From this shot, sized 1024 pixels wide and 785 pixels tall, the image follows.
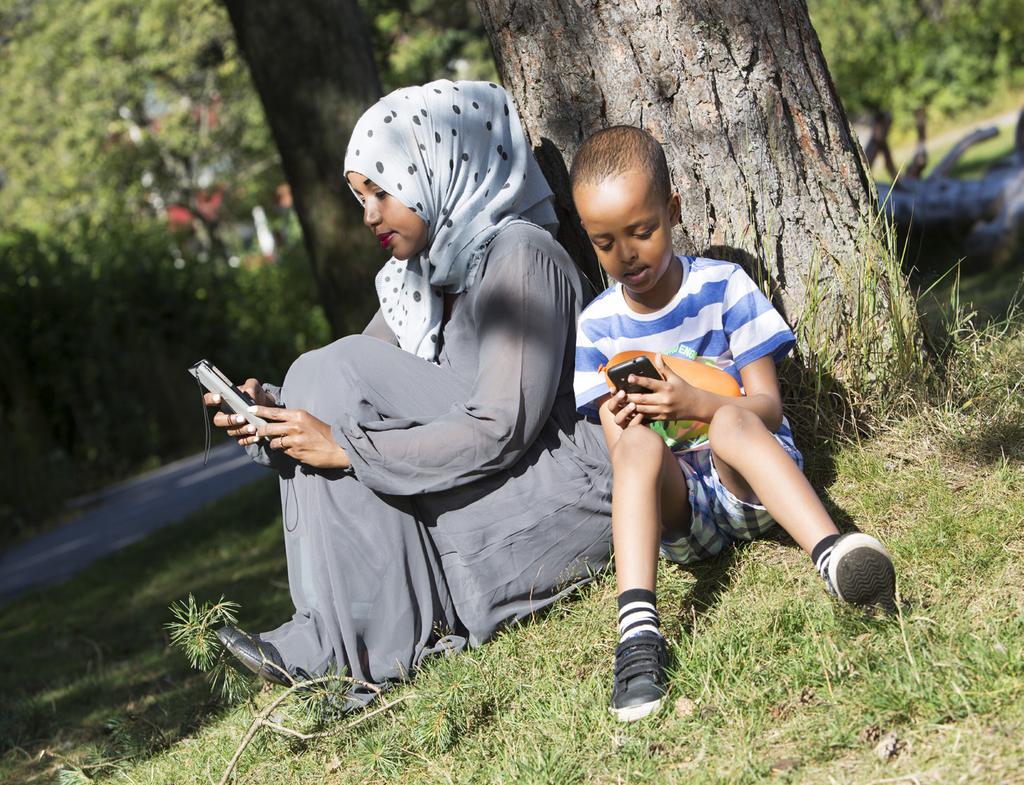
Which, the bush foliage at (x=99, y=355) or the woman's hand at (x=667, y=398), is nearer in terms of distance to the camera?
the woman's hand at (x=667, y=398)

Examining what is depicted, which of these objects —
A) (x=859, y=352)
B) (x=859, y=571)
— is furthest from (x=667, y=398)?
(x=859, y=352)

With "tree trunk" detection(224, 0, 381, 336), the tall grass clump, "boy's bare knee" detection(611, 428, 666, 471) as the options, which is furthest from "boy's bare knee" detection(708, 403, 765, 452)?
"tree trunk" detection(224, 0, 381, 336)

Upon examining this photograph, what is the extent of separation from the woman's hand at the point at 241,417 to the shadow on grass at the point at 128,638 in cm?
102

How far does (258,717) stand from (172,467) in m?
9.00

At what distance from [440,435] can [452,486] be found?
14cm

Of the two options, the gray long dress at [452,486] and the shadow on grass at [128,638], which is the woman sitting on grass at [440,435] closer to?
the gray long dress at [452,486]

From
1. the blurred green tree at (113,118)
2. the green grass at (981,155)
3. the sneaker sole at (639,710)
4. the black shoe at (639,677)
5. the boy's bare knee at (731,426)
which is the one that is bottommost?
the green grass at (981,155)

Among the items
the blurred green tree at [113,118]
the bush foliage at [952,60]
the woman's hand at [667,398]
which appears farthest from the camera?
the blurred green tree at [113,118]

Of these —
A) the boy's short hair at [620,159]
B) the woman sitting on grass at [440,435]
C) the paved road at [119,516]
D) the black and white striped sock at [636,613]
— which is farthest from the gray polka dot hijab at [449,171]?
the paved road at [119,516]

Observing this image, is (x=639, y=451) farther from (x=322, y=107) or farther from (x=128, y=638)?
(x=322, y=107)

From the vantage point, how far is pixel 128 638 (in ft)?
18.7

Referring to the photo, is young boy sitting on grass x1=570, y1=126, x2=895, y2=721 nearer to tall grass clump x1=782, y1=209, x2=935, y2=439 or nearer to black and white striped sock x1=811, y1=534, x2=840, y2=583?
black and white striped sock x1=811, y1=534, x2=840, y2=583

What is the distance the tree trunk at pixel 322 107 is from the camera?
641cm

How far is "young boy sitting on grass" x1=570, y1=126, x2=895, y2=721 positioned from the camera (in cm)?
262
